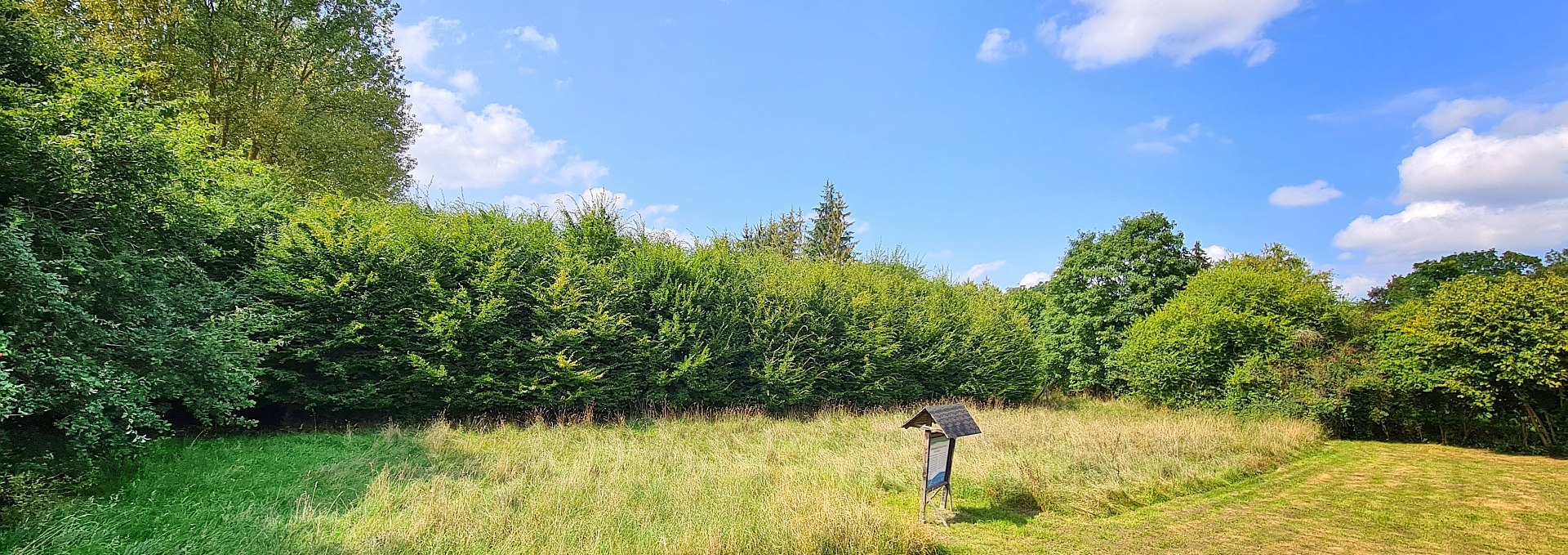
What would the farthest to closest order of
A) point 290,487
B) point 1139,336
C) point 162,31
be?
point 1139,336 < point 162,31 < point 290,487

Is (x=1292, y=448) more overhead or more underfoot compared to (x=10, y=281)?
more underfoot

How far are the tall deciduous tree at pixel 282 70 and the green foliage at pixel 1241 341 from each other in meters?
20.3

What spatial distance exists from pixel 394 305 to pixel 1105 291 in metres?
21.2

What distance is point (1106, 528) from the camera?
5992mm

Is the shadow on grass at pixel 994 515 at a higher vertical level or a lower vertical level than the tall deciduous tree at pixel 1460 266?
lower

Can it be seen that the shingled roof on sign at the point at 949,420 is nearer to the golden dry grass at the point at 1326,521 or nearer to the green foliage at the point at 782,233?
the golden dry grass at the point at 1326,521

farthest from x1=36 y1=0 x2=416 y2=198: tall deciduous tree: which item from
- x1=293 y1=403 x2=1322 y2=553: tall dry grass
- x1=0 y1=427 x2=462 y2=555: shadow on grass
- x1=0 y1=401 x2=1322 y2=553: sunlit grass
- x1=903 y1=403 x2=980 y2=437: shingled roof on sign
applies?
x1=903 y1=403 x2=980 y2=437: shingled roof on sign

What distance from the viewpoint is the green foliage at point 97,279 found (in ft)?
15.3

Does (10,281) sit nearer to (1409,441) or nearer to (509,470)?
(509,470)

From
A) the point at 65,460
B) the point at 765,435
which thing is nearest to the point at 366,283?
the point at 65,460

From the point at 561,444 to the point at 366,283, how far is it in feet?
12.1

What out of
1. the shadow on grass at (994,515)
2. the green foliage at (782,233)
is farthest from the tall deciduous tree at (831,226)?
the shadow on grass at (994,515)

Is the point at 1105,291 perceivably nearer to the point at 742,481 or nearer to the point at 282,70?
the point at 742,481

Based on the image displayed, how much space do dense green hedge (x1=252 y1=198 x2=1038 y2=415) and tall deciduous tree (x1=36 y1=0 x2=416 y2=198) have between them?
291cm
